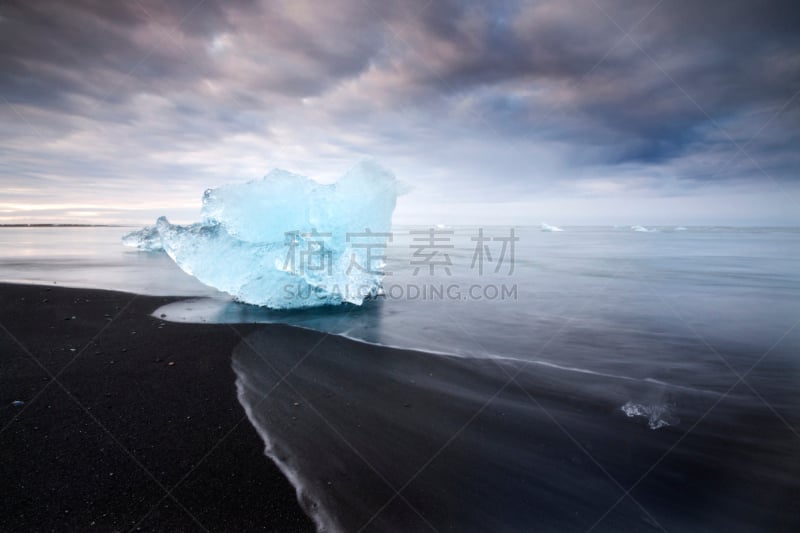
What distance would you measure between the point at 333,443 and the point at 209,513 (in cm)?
88

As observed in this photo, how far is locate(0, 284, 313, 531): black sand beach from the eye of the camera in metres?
1.95

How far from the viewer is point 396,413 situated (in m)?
3.16

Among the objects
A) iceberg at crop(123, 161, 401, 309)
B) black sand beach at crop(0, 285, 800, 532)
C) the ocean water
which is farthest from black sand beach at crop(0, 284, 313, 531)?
iceberg at crop(123, 161, 401, 309)

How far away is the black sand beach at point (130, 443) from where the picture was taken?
1947 mm

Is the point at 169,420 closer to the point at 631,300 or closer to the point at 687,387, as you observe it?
the point at 687,387

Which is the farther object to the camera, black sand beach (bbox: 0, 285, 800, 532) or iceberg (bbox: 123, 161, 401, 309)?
iceberg (bbox: 123, 161, 401, 309)

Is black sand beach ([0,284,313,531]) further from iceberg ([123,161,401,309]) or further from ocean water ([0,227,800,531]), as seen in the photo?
iceberg ([123,161,401,309])

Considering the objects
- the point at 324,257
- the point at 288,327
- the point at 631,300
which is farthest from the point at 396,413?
the point at 631,300

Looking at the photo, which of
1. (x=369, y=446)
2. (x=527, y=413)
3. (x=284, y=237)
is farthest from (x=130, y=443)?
(x=284, y=237)

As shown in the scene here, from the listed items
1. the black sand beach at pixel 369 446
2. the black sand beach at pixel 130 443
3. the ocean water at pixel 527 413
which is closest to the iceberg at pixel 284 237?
the ocean water at pixel 527 413

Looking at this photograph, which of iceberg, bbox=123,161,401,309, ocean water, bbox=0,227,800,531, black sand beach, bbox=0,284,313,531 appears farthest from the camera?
iceberg, bbox=123,161,401,309

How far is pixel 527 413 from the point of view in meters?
3.26

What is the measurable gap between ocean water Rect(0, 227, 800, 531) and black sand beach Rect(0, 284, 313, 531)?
23cm

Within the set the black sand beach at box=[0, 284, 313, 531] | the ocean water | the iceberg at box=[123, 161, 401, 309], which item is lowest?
the ocean water
